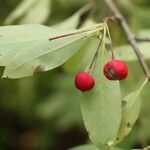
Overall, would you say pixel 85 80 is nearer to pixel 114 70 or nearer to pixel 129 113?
pixel 114 70

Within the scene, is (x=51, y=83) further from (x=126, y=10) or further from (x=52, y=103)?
(x=126, y=10)

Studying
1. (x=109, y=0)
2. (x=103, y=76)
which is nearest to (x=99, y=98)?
(x=103, y=76)

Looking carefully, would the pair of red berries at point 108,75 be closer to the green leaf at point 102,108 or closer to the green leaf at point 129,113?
the green leaf at point 102,108

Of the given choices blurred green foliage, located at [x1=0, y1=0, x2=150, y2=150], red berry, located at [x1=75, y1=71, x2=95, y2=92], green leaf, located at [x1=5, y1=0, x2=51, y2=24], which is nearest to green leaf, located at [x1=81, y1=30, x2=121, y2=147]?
red berry, located at [x1=75, y1=71, x2=95, y2=92]

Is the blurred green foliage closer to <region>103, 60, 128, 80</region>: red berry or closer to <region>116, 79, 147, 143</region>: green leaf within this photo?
<region>116, 79, 147, 143</region>: green leaf

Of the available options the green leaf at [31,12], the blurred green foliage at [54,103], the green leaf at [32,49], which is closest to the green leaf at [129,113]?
the green leaf at [32,49]

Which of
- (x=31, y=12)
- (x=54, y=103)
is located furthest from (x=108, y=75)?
(x=54, y=103)

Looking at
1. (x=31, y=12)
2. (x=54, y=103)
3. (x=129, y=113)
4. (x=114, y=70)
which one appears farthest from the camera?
(x=54, y=103)
